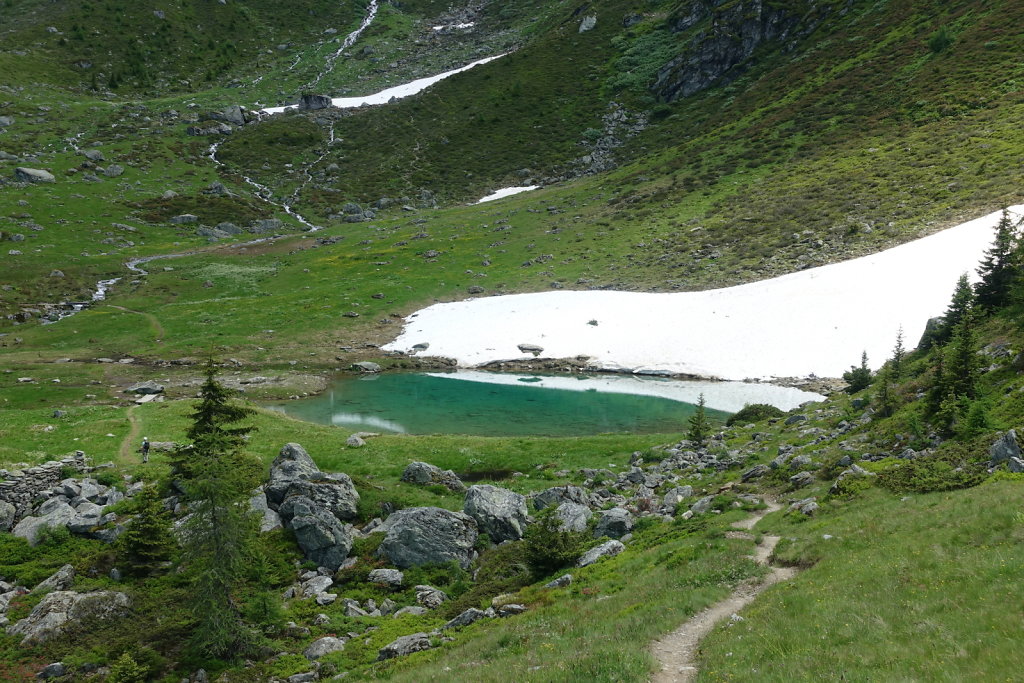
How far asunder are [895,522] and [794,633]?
6.66 m

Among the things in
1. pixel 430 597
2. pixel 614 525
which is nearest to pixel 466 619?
pixel 430 597

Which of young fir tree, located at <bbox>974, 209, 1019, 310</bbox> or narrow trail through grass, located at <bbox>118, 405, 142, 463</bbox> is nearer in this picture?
young fir tree, located at <bbox>974, 209, 1019, 310</bbox>

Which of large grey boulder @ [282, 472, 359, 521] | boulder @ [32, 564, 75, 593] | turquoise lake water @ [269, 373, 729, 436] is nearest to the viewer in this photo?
boulder @ [32, 564, 75, 593]

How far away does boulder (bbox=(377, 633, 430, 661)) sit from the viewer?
1771cm

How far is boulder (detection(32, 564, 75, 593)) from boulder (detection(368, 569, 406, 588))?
11069 millimetres

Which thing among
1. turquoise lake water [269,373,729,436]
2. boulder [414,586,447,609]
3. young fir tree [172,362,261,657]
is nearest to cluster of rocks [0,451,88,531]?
young fir tree [172,362,261,657]

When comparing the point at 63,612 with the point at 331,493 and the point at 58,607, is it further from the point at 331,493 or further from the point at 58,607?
the point at 331,493

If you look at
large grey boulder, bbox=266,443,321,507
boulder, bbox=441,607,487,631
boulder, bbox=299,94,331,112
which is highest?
boulder, bbox=299,94,331,112

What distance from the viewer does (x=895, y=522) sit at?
16203 millimetres

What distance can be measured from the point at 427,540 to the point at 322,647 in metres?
6.40

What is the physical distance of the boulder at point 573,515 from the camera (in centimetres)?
2508

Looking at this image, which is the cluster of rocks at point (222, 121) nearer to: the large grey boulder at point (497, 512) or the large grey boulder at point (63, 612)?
the large grey boulder at point (63, 612)

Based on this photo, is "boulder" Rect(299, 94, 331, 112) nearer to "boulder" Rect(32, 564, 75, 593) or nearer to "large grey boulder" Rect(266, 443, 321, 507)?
"large grey boulder" Rect(266, 443, 321, 507)

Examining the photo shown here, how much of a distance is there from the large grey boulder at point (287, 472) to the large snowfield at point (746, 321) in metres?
35.0
